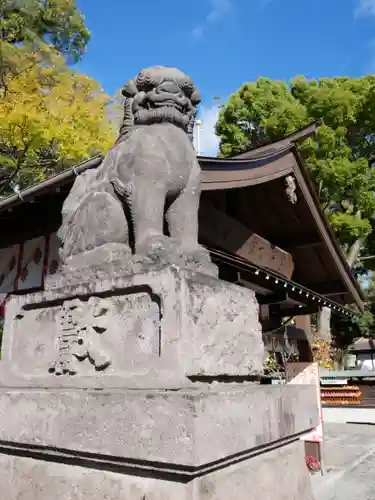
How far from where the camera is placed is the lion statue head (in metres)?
2.65

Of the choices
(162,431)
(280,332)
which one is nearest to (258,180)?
(162,431)

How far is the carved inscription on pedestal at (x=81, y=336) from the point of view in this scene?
87.4 inches

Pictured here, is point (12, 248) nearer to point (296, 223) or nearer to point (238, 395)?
point (296, 223)

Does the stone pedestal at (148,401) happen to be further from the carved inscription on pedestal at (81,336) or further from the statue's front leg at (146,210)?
the statue's front leg at (146,210)

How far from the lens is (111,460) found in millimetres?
1857

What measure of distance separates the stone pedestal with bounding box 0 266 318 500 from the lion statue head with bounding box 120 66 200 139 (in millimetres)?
1102

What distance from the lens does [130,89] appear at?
280 centimetres

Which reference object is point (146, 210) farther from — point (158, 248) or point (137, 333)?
point (137, 333)

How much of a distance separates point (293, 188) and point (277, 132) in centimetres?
1143

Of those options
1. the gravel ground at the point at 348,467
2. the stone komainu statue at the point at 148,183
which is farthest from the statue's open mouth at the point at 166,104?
the gravel ground at the point at 348,467

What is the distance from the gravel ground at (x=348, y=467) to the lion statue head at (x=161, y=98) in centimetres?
545

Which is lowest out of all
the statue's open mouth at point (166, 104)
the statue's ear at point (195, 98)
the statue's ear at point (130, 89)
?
the statue's open mouth at point (166, 104)

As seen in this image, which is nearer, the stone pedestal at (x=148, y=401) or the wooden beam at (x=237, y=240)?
the stone pedestal at (x=148, y=401)

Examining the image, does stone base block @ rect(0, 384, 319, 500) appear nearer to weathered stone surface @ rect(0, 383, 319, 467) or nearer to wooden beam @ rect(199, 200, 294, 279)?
weathered stone surface @ rect(0, 383, 319, 467)
